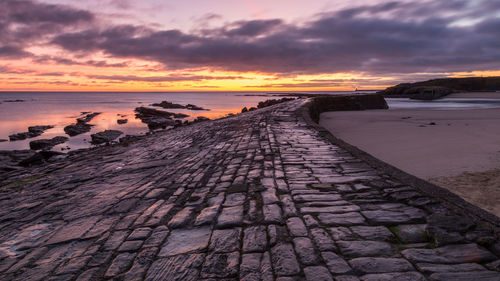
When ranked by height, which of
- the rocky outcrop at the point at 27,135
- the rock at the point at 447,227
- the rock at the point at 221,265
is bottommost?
the rocky outcrop at the point at 27,135

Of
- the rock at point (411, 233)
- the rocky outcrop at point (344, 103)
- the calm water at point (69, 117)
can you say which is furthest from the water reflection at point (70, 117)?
the rock at point (411, 233)

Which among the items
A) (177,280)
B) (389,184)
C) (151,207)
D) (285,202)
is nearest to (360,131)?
(389,184)

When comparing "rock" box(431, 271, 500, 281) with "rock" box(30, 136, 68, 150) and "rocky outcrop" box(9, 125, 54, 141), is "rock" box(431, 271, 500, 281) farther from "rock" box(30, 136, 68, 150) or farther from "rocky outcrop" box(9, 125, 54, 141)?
"rocky outcrop" box(9, 125, 54, 141)

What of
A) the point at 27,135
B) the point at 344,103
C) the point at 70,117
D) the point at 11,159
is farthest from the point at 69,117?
the point at 344,103

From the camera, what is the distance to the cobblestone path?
2.31 metres

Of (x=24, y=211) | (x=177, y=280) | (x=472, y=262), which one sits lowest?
(x=24, y=211)

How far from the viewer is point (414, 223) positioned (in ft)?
9.41

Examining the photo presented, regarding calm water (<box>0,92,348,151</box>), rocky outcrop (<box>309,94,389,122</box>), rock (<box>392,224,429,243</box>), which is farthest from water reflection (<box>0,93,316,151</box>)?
rock (<box>392,224,429,243</box>)

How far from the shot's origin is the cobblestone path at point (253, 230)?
2311mm

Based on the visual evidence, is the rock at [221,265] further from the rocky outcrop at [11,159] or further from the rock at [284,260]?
the rocky outcrop at [11,159]

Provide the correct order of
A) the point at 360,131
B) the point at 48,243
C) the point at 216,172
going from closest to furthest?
the point at 48,243
the point at 216,172
the point at 360,131

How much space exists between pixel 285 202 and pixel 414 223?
1397mm

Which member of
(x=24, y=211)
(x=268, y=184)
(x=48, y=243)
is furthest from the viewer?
(x=24, y=211)

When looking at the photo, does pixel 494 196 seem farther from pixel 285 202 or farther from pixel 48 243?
pixel 48 243
